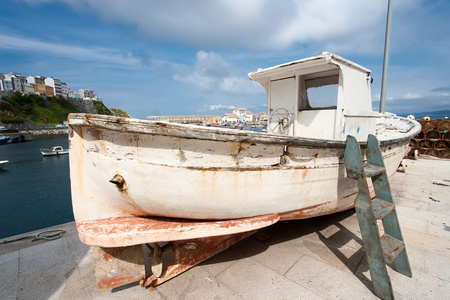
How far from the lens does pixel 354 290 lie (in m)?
2.05

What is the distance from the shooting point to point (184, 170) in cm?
185

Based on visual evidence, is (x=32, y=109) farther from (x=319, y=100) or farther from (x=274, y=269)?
(x=274, y=269)

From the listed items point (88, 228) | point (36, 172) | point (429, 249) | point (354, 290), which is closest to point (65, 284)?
point (88, 228)

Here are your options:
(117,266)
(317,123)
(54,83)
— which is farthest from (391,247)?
(54,83)

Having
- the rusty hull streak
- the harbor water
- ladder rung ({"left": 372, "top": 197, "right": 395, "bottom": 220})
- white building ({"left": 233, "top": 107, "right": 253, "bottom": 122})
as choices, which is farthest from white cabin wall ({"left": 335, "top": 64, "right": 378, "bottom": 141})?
white building ({"left": 233, "top": 107, "right": 253, "bottom": 122})

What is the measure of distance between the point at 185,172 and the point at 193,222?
0.59 meters

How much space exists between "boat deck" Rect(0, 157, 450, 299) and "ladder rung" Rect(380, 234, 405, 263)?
0.28 metres

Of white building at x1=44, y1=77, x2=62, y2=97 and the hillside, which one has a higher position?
white building at x1=44, y1=77, x2=62, y2=97

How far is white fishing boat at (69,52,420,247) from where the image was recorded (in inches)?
71.6

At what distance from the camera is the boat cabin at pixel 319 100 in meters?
3.19

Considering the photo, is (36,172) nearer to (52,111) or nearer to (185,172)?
(185,172)

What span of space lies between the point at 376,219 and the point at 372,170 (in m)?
0.53

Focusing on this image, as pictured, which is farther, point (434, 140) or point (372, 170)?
point (434, 140)

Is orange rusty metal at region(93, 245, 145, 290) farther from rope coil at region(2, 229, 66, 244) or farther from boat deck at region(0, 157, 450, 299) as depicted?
rope coil at region(2, 229, 66, 244)
